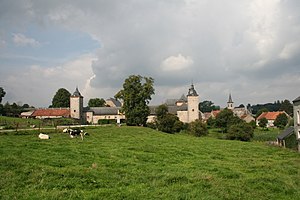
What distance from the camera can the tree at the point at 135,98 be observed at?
2466 inches

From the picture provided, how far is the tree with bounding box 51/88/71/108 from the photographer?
105688 mm

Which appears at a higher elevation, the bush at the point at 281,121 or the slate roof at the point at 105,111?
the slate roof at the point at 105,111

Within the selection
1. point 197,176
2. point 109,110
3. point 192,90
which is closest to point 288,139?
point 197,176

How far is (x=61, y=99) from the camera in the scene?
10594 centimetres

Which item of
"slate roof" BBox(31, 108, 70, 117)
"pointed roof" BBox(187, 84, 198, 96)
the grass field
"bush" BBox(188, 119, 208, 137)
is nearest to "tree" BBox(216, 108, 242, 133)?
"pointed roof" BBox(187, 84, 198, 96)

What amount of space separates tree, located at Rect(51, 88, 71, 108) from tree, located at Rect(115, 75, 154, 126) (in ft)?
154

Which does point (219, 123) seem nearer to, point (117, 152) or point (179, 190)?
point (117, 152)

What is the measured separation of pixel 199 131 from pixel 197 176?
4708 cm

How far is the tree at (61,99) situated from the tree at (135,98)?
4681cm

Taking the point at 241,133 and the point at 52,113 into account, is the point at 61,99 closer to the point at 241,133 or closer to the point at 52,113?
the point at 52,113

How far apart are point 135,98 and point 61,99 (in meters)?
50.6

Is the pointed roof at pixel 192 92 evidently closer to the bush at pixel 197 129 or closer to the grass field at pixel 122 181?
the bush at pixel 197 129

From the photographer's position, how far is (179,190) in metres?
10.6

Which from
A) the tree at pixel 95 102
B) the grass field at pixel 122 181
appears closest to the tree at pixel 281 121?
the tree at pixel 95 102
